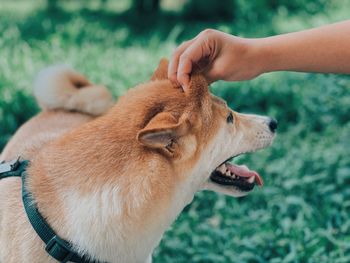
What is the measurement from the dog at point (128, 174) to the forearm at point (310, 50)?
0.40 meters

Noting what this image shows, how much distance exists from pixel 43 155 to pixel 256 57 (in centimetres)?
124

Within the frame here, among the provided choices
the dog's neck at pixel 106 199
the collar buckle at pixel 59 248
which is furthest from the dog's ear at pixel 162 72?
the collar buckle at pixel 59 248

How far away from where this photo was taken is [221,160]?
2881 mm

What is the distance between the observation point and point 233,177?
3107 millimetres

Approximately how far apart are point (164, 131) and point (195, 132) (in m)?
0.34

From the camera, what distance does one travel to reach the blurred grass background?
13.3 ft

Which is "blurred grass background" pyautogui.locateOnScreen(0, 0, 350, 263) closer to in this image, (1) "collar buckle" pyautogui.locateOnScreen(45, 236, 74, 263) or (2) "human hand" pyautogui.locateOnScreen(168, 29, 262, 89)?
(2) "human hand" pyautogui.locateOnScreen(168, 29, 262, 89)

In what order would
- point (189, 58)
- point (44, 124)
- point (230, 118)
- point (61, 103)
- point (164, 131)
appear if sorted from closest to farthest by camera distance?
1. point (164, 131)
2. point (189, 58)
3. point (230, 118)
4. point (44, 124)
5. point (61, 103)

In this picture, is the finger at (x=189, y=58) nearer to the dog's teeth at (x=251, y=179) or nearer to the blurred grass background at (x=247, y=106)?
the dog's teeth at (x=251, y=179)

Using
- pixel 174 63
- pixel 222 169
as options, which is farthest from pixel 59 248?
pixel 174 63

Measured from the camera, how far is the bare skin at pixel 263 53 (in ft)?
9.64

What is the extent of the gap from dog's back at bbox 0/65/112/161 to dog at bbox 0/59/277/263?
78 cm

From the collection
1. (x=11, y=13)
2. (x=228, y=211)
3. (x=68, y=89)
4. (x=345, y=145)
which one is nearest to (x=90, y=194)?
(x=68, y=89)

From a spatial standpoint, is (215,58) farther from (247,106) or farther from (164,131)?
(247,106)
